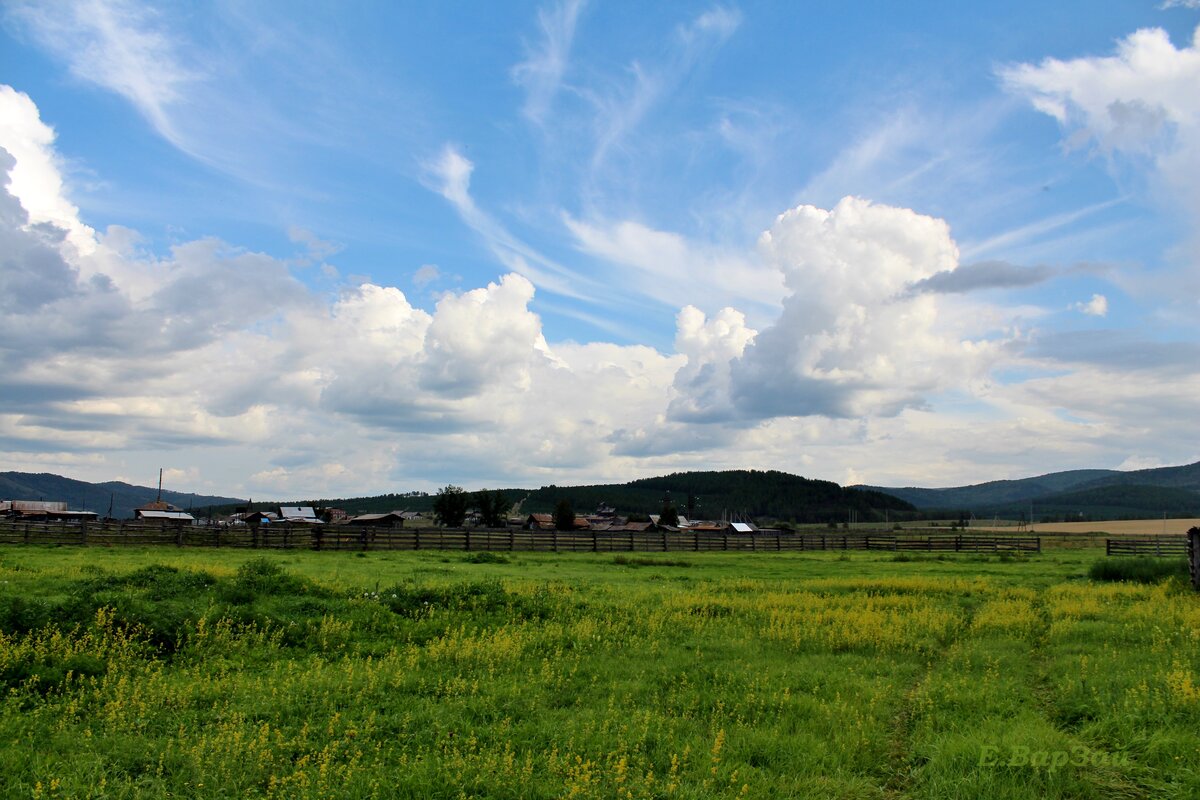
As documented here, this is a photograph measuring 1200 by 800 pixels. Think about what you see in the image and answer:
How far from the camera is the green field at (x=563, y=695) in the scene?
8109 mm

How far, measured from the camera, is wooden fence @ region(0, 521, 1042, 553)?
3978cm

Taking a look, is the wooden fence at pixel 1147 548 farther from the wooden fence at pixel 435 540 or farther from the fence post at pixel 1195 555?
the fence post at pixel 1195 555

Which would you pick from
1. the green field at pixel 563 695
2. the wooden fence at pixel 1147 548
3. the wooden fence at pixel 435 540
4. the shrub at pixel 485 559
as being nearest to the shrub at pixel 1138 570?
the green field at pixel 563 695

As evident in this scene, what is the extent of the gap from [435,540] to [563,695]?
3576 centimetres

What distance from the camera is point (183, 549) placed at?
3862cm

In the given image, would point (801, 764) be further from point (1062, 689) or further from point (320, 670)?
point (320, 670)

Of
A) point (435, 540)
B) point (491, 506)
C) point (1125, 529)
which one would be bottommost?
point (1125, 529)

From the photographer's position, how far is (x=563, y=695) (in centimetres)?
1125

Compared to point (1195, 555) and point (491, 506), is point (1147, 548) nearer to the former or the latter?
point (1195, 555)

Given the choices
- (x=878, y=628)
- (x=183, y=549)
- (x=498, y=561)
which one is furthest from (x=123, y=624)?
(x=183, y=549)

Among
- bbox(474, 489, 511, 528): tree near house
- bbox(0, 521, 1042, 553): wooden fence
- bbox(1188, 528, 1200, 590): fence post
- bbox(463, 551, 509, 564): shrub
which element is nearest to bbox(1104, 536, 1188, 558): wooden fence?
bbox(0, 521, 1042, 553): wooden fence

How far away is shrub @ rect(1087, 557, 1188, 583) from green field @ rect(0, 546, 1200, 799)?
9.27 meters

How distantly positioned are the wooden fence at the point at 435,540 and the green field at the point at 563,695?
71.5ft

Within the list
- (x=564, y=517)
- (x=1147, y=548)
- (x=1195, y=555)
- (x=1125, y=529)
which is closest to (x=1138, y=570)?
(x=1195, y=555)
